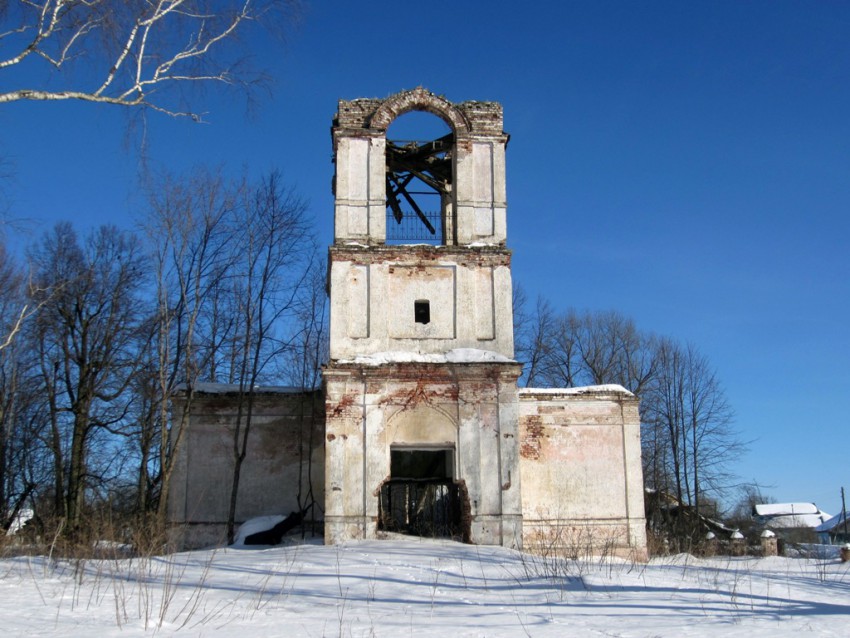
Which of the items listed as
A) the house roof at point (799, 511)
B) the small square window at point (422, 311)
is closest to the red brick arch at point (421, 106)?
the small square window at point (422, 311)

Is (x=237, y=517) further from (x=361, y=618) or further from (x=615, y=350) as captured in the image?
(x=615, y=350)

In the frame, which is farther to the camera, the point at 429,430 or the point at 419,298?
the point at 419,298

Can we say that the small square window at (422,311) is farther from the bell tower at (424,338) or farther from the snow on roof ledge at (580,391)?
the snow on roof ledge at (580,391)

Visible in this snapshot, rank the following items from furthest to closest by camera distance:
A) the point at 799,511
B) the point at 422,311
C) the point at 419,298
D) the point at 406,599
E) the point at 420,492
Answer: the point at 799,511 → the point at 420,492 → the point at 422,311 → the point at 419,298 → the point at 406,599

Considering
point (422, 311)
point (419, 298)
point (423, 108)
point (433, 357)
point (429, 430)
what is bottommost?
point (429, 430)

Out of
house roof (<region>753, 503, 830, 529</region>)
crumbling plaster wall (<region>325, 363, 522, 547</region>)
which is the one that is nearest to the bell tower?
crumbling plaster wall (<region>325, 363, 522, 547</region>)

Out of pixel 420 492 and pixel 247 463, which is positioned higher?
pixel 247 463

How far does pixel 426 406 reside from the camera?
1482 cm

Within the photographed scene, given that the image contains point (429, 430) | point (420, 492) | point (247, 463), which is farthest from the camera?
point (420, 492)

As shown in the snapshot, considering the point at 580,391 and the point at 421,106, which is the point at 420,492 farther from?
the point at 421,106

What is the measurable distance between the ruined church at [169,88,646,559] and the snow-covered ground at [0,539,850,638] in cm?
330

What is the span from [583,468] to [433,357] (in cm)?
417

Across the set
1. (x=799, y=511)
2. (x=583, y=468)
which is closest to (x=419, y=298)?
(x=583, y=468)

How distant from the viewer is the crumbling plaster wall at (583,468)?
16.4 meters
